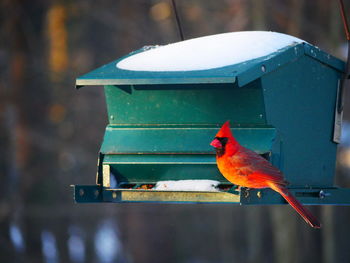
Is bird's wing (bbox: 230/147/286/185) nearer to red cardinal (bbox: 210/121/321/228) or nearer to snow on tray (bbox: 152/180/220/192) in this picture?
red cardinal (bbox: 210/121/321/228)

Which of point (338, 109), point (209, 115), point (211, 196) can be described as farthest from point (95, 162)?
point (211, 196)

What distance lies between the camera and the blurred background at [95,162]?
48.8 feet

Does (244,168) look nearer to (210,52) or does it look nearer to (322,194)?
(322,194)

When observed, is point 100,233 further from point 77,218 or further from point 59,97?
point 59,97

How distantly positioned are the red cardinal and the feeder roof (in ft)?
1.18

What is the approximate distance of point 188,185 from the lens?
17.4 feet

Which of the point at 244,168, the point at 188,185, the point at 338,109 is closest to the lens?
the point at 244,168

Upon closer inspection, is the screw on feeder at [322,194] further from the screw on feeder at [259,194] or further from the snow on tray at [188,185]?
the snow on tray at [188,185]

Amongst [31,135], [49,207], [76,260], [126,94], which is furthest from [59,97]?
[126,94]

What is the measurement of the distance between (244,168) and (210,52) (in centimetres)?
102

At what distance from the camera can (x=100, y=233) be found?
1770 centimetres

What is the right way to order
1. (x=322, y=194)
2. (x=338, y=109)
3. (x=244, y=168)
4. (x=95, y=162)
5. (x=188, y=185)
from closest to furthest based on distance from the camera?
(x=244, y=168) < (x=188, y=185) < (x=322, y=194) < (x=338, y=109) < (x=95, y=162)

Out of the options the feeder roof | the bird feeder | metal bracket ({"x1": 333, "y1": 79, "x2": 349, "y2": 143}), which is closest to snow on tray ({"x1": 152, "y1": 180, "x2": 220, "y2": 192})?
the bird feeder

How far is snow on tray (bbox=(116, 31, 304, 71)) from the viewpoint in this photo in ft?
17.6
